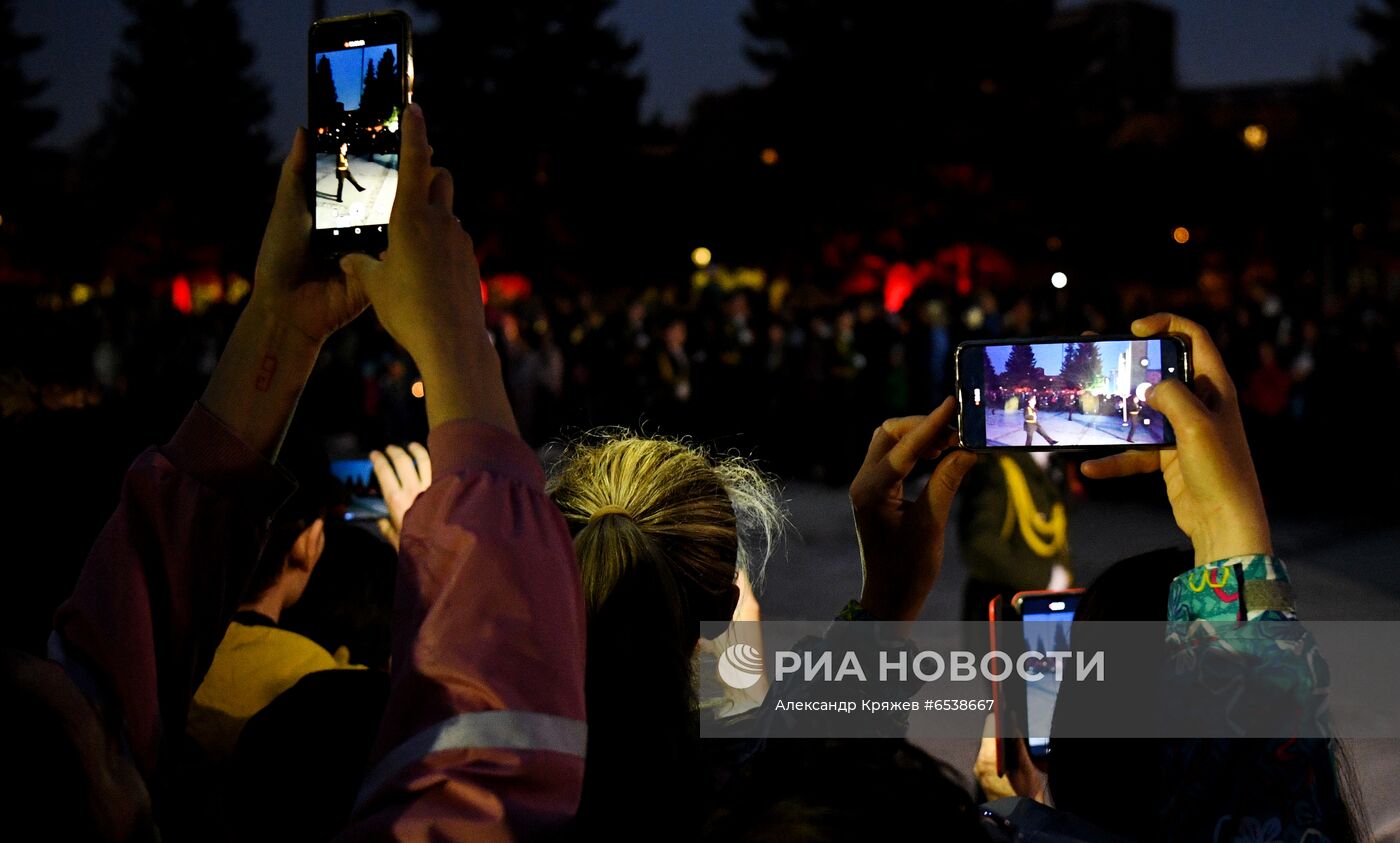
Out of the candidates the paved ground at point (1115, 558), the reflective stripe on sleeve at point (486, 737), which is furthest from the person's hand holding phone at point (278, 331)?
the paved ground at point (1115, 558)

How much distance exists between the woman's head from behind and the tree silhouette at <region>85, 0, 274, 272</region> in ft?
164

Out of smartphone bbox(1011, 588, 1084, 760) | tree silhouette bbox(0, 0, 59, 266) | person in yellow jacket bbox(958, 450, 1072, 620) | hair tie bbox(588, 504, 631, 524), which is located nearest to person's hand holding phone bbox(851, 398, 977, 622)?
hair tie bbox(588, 504, 631, 524)

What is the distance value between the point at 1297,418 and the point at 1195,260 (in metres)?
38.9

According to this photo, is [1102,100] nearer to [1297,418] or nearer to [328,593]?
[1297,418]

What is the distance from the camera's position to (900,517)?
75.9 inches

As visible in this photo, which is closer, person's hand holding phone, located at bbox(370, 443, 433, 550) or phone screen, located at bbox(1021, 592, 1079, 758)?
person's hand holding phone, located at bbox(370, 443, 433, 550)

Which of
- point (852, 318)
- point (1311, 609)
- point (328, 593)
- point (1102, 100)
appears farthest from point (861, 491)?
point (1102, 100)

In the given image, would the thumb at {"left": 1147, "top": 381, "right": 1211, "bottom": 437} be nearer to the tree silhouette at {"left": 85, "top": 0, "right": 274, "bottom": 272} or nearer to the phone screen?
the phone screen

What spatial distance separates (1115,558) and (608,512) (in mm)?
8196

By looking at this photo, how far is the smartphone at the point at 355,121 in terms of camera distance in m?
1.45

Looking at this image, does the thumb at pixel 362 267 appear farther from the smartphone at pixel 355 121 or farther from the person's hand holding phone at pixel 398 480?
the person's hand holding phone at pixel 398 480

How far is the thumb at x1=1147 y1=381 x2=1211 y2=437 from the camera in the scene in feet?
4.88

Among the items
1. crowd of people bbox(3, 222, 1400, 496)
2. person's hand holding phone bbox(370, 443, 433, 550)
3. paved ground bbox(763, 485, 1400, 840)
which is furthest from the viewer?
crowd of people bbox(3, 222, 1400, 496)

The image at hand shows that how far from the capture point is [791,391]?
1352 cm
